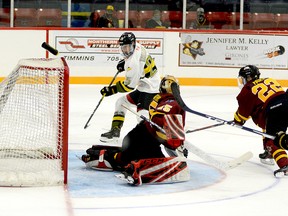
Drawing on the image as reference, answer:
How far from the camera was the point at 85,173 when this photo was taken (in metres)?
5.17

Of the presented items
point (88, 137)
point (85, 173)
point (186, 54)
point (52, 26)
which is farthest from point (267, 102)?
point (52, 26)

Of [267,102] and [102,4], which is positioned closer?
[267,102]

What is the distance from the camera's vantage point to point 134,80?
21.4 feet

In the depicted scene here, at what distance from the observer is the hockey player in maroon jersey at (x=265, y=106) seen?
208 inches

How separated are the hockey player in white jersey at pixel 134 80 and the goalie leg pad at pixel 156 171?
1.63 m

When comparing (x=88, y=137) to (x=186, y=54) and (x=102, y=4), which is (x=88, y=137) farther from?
(x=102, y=4)

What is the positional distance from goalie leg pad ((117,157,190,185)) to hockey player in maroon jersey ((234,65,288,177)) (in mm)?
Result: 682

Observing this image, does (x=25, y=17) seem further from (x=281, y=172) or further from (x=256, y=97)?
(x=281, y=172)

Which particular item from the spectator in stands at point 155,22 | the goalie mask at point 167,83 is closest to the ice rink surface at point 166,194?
the goalie mask at point 167,83

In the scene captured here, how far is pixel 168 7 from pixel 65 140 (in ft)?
23.6

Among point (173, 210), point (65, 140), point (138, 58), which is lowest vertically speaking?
point (173, 210)

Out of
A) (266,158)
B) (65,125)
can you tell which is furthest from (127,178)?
(266,158)

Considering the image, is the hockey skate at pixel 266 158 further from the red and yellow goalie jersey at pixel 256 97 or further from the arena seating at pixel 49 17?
the arena seating at pixel 49 17

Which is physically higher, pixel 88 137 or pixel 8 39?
pixel 8 39
